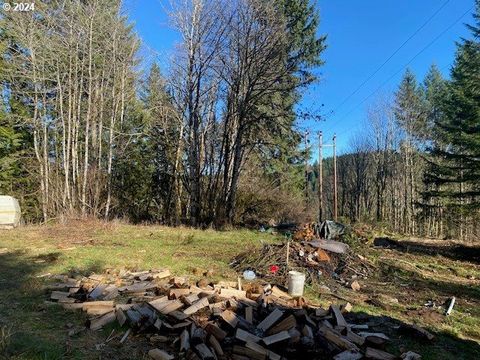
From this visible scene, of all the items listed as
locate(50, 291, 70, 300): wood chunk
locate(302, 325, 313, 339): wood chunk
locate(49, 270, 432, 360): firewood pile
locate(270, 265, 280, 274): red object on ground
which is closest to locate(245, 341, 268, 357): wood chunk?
locate(49, 270, 432, 360): firewood pile

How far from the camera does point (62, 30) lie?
1493 cm

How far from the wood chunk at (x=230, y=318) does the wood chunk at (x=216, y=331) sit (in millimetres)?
180

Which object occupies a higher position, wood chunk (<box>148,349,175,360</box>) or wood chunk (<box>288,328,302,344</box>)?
wood chunk (<box>288,328,302,344</box>)

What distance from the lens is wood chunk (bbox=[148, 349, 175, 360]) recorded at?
131 inches

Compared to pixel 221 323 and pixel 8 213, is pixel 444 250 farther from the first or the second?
pixel 8 213

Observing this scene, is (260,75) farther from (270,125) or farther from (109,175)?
(109,175)

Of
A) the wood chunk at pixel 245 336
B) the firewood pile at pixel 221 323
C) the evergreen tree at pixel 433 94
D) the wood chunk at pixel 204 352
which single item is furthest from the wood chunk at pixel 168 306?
the evergreen tree at pixel 433 94

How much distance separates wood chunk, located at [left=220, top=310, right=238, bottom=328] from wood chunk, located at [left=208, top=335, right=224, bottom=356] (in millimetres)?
313

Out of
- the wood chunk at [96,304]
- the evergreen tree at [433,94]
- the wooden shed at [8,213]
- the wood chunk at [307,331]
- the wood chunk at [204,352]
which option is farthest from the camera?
the evergreen tree at [433,94]

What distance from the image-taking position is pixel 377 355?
141 inches

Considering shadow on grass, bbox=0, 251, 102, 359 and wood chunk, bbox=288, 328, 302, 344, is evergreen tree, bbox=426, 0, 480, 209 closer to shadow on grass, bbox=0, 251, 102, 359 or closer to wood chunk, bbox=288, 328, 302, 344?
wood chunk, bbox=288, 328, 302, 344

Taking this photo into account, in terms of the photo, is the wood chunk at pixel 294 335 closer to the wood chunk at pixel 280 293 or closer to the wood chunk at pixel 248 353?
the wood chunk at pixel 248 353

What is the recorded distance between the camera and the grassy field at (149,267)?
3.68m

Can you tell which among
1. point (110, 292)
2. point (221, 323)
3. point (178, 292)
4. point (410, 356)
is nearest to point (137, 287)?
point (110, 292)
